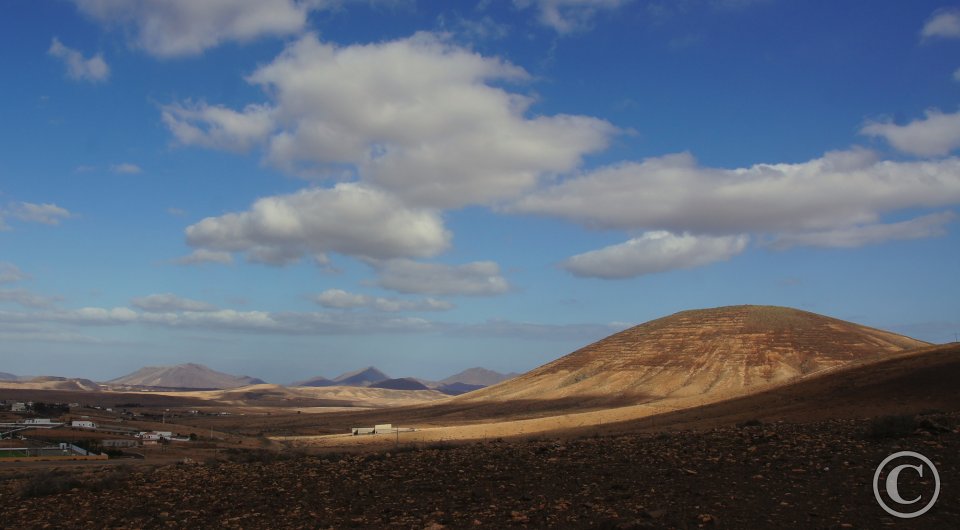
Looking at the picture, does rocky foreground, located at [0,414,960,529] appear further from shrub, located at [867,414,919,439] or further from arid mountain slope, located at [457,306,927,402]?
arid mountain slope, located at [457,306,927,402]

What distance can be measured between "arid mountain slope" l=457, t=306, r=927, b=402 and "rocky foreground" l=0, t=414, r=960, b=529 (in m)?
90.1

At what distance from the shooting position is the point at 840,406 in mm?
35781

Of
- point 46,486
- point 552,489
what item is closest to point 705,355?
point 552,489

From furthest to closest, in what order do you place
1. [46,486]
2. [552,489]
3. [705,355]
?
[705,355]
[46,486]
[552,489]

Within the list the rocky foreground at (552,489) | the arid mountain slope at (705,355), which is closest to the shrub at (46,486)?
the rocky foreground at (552,489)

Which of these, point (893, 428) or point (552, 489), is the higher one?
point (893, 428)

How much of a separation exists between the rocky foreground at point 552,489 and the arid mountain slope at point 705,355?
90114 mm

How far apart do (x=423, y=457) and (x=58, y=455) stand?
33397 mm

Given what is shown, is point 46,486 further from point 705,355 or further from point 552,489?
point 705,355

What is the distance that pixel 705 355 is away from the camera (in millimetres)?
129250

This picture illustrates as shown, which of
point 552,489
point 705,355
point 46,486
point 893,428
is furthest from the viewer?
point 705,355

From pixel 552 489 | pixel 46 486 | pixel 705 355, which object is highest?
pixel 705 355

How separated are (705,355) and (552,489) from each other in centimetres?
12168

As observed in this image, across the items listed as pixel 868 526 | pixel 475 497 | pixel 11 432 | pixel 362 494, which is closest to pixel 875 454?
pixel 868 526
